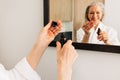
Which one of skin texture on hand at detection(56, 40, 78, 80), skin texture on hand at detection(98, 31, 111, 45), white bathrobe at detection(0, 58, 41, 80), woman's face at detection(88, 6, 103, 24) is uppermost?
woman's face at detection(88, 6, 103, 24)

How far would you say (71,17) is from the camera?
1132 mm

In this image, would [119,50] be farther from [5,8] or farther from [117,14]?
[5,8]

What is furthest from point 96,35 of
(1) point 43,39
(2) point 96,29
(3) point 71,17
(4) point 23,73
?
(4) point 23,73

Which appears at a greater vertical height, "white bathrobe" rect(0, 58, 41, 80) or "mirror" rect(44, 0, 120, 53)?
"mirror" rect(44, 0, 120, 53)

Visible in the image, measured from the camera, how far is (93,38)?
107 centimetres

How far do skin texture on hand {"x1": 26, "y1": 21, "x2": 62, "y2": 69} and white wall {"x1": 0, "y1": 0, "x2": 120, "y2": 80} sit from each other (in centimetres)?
14

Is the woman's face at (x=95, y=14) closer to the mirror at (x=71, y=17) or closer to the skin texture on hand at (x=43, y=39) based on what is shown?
the mirror at (x=71, y=17)

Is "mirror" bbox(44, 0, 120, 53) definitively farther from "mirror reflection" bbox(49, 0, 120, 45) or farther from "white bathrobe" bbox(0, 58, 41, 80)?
"white bathrobe" bbox(0, 58, 41, 80)

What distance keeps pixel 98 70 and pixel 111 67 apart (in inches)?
2.9

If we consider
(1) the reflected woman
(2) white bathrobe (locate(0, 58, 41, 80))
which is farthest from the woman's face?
(2) white bathrobe (locate(0, 58, 41, 80))

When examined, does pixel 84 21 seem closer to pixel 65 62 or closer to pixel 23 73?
pixel 65 62

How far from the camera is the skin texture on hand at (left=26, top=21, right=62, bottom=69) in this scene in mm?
1108

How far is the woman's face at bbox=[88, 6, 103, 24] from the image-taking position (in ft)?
3.39

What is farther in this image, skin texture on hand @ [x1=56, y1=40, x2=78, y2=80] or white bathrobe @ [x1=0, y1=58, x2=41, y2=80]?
white bathrobe @ [x1=0, y1=58, x2=41, y2=80]
